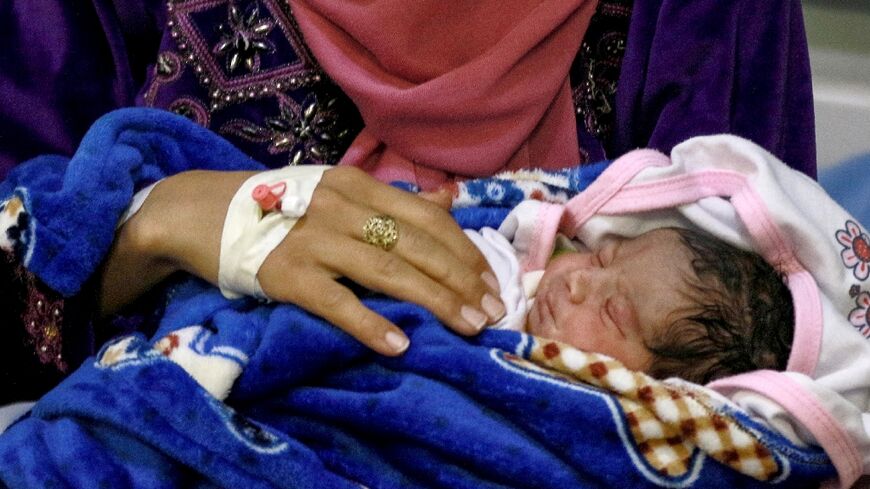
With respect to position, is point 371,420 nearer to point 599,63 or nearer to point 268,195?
point 268,195

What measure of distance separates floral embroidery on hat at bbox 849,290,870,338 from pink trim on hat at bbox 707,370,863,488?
0.13 m

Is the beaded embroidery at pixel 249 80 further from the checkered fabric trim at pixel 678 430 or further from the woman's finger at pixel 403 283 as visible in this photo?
the checkered fabric trim at pixel 678 430

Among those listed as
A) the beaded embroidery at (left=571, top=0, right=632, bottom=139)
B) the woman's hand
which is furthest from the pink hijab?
the woman's hand

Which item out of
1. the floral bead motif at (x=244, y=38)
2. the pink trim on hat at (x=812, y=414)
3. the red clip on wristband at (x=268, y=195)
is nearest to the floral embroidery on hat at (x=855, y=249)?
the pink trim on hat at (x=812, y=414)

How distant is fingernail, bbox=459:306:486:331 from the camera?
2.60ft

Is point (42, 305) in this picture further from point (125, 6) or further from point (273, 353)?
point (125, 6)

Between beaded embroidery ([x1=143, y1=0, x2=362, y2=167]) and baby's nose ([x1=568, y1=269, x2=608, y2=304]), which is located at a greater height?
beaded embroidery ([x1=143, y1=0, x2=362, y2=167])

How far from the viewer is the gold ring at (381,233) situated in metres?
0.83

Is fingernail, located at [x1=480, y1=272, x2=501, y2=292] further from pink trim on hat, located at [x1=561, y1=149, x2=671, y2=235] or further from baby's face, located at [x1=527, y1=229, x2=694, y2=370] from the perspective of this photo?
pink trim on hat, located at [x1=561, y1=149, x2=671, y2=235]

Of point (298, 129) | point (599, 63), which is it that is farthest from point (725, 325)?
point (298, 129)

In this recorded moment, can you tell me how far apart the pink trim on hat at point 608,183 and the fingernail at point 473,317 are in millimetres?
214

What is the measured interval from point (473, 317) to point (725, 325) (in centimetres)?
23

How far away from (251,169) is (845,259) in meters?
0.63

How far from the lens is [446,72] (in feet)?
3.28
